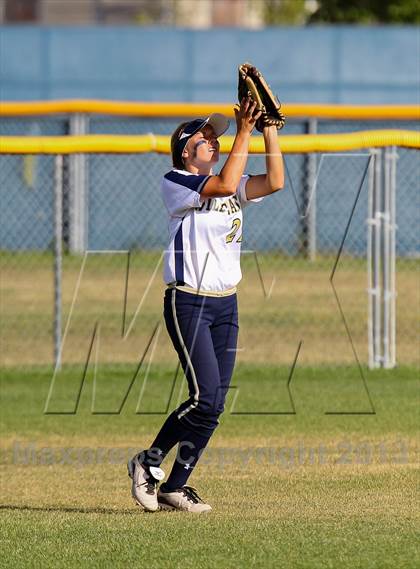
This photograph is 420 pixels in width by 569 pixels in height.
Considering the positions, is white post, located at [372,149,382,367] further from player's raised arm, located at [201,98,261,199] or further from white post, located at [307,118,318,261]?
player's raised arm, located at [201,98,261,199]

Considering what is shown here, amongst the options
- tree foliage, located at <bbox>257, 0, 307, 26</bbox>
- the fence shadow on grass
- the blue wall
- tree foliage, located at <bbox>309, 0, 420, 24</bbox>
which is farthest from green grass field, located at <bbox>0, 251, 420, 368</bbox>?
tree foliage, located at <bbox>257, 0, 307, 26</bbox>

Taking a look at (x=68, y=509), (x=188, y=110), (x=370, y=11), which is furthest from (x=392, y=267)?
(x=370, y=11)

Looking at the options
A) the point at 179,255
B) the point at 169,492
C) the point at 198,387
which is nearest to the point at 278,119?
the point at 179,255

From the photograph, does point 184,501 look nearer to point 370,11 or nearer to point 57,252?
point 57,252

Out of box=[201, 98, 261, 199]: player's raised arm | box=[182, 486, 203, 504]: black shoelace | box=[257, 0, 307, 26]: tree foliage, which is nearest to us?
box=[201, 98, 261, 199]: player's raised arm

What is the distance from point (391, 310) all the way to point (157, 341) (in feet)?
10.00

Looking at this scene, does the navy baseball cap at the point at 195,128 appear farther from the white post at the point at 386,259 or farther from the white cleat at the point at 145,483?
the white post at the point at 386,259

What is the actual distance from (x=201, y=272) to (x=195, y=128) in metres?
0.75

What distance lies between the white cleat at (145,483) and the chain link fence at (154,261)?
11.3 ft

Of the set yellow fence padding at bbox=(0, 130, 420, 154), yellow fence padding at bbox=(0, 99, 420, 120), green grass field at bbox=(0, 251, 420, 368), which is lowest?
green grass field at bbox=(0, 251, 420, 368)

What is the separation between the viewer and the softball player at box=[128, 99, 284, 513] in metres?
6.77

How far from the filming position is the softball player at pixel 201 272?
6.77 metres

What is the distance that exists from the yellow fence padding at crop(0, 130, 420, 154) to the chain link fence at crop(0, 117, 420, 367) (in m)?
0.29

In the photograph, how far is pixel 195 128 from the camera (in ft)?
22.5
